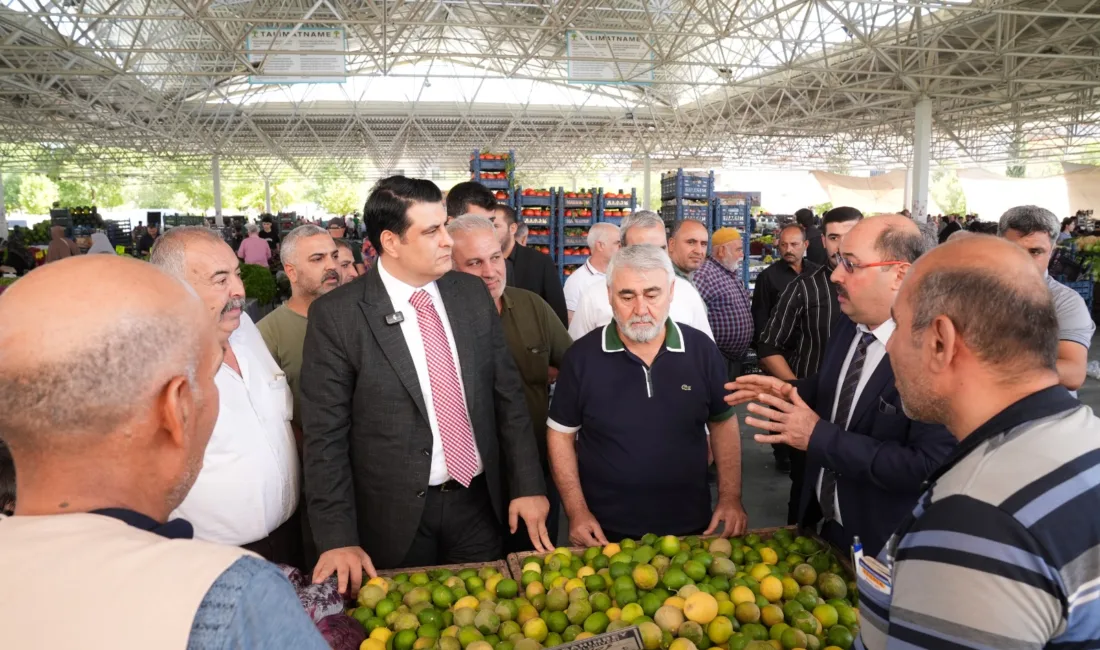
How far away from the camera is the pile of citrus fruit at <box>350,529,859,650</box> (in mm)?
1688

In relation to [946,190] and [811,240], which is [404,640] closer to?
[811,240]

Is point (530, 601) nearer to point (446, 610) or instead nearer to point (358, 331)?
point (446, 610)

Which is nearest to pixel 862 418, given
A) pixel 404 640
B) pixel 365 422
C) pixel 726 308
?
pixel 404 640

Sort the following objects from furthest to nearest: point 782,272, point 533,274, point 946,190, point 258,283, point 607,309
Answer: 1. point 946,190
2. point 258,283
3. point 782,272
4. point 533,274
5. point 607,309

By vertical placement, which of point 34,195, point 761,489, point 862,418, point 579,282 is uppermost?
point 34,195

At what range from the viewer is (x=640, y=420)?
7.60 feet

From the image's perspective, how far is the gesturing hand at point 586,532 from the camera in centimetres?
226

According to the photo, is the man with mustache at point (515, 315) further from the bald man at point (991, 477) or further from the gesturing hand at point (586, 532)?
the bald man at point (991, 477)

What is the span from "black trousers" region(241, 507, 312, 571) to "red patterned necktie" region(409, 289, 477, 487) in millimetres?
558

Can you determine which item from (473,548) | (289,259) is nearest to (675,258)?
(289,259)

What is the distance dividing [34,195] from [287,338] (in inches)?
2019

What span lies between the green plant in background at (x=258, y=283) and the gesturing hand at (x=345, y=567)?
5.64m

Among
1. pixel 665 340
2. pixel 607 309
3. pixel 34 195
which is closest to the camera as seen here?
pixel 665 340

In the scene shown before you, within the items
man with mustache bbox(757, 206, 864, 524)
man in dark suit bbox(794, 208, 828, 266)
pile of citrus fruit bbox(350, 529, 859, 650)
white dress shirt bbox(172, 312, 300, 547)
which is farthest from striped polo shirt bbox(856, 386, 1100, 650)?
man in dark suit bbox(794, 208, 828, 266)
